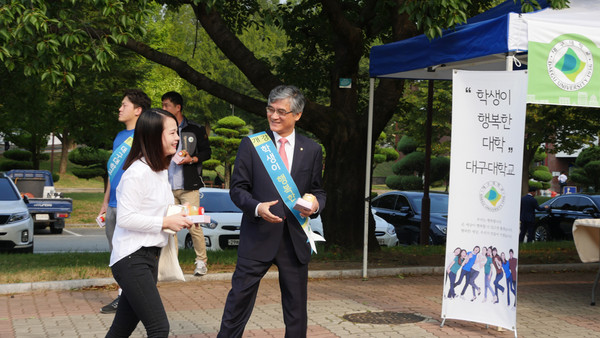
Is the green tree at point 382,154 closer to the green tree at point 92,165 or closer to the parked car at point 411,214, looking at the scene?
the green tree at point 92,165

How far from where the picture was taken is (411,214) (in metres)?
18.4

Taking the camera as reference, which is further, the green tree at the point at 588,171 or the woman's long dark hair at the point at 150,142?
the green tree at the point at 588,171

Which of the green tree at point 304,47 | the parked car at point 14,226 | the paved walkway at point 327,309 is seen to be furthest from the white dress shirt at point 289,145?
the parked car at point 14,226

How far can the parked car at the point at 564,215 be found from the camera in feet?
69.1

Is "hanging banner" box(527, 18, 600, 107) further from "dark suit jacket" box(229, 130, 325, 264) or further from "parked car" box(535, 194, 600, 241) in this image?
Answer: "parked car" box(535, 194, 600, 241)

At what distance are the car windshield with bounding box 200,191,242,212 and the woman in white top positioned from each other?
10748mm

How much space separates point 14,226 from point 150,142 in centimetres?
1065

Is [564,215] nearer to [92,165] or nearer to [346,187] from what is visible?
[346,187]

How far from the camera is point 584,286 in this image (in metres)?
9.96

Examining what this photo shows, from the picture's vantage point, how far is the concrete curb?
8.62 metres

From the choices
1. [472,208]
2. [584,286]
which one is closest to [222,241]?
[584,286]

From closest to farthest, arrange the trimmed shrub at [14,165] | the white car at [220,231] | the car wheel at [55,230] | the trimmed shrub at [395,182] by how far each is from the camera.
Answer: the white car at [220,231], the car wheel at [55,230], the trimmed shrub at [14,165], the trimmed shrub at [395,182]

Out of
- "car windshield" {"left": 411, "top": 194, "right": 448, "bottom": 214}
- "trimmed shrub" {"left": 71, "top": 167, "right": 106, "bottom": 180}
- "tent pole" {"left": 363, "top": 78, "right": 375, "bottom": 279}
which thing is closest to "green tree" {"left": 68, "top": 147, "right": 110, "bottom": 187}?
"trimmed shrub" {"left": 71, "top": 167, "right": 106, "bottom": 180}

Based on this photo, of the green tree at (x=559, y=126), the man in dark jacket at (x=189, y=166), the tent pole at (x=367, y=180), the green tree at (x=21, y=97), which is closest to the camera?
the man in dark jacket at (x=189, y=166)
